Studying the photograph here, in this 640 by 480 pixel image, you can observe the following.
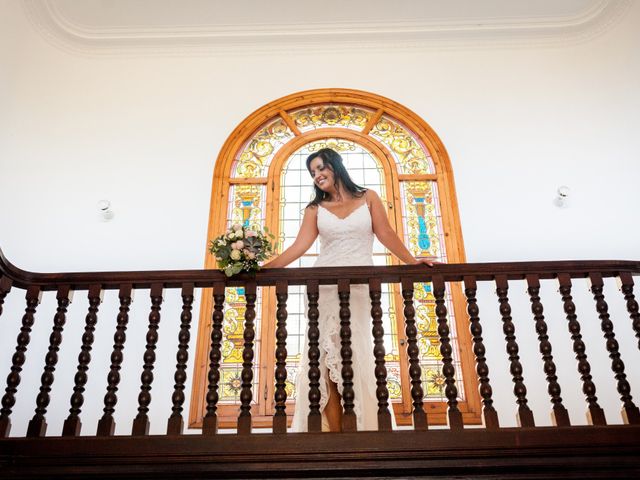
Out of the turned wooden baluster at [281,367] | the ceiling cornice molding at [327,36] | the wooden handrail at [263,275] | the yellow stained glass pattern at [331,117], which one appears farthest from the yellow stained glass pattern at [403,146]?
the turned wooden baluster at [281,367]

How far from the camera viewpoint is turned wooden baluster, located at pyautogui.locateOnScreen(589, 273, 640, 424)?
3420 mm

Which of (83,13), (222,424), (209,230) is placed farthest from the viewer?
(83,13)

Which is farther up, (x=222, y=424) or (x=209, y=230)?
(x=209, y=230)

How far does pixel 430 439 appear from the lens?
331 cm

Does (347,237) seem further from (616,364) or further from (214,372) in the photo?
(616,364)

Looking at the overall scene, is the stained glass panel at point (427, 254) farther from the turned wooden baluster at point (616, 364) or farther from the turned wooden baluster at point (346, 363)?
the turned wooden baluster at point (346, 363)

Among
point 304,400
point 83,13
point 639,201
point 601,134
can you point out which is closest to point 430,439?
point 304,400

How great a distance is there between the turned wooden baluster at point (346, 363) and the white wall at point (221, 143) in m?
2.39

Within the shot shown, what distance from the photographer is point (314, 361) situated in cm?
349

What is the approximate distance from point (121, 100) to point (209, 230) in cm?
198

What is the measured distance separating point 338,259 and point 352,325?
46cm

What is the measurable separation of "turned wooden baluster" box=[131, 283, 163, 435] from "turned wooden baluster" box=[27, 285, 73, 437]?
0.51 meters

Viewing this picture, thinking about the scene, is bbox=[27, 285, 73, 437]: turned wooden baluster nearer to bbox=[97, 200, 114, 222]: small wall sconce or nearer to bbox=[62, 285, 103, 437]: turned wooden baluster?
bbox=[62, 285, 103, 437]: turned wooden baluster

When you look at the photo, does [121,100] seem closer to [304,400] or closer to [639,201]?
[304,400]
